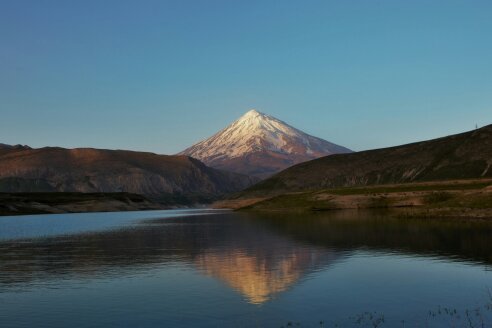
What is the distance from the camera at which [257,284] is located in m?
39.8

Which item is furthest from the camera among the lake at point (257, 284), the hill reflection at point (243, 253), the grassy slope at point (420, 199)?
the grassy slope at point (420, 199)

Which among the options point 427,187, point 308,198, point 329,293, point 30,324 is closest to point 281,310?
point 329,293

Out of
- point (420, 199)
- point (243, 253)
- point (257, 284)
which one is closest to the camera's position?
point (257, 284)

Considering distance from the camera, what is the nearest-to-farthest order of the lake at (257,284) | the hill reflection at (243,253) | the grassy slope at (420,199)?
1. the lake at (257,284)
2. the hill reflection at (243,253)
3. the grassy slope at (420,199)

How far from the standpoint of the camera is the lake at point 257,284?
2970 centimetres

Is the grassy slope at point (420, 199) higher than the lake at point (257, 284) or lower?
higher

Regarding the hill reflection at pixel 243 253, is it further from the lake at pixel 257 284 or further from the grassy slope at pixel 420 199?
the grassy slope at pixel 420 199

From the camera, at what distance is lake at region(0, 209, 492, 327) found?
97.5 ft

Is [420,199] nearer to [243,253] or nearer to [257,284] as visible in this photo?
[243,253]

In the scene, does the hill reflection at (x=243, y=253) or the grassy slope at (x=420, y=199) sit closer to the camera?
the hill reflection at (x=243, y=253)

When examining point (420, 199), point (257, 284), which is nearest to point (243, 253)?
point (257, 284)

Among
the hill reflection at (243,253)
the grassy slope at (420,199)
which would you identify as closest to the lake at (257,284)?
the hill reflection at (243,253)

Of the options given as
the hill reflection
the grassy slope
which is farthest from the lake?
the grassy slope

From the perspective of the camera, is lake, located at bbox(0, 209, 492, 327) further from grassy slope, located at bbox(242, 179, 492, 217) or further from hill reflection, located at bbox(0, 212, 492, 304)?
grassy slope, located at bbox(242, 179, 492, 217)
